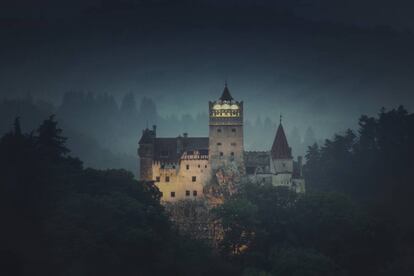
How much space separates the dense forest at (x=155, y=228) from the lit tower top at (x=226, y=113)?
10.2m

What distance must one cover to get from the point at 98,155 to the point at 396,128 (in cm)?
6135

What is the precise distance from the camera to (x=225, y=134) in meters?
99.1

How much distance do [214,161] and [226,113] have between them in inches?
249

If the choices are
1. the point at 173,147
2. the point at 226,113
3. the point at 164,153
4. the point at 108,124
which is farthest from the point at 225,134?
the point at 108,124

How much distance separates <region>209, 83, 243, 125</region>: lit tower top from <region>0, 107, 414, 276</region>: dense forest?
10241 millimetres

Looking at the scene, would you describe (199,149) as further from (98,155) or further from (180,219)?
(98,155)

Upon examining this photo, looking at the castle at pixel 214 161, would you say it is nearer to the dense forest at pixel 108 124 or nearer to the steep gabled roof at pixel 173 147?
the steep gabled roof at pixel 173 147

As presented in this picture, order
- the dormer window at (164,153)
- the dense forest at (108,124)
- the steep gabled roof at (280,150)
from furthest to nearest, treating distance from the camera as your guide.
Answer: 1. the dense forest at (108,124)
2. the dormer window at (164,153)
3. the steep gabled roof at (280,150)

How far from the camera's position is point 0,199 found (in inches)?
2564

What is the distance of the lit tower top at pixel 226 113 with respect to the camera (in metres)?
99.9

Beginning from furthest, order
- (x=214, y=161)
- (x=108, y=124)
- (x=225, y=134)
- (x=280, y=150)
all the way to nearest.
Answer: (x=108, y=124)
(x=225, y=134)
(x=214, y=161)
(x=280, y=150)

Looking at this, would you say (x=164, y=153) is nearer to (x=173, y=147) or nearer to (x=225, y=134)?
(x=173, y=147)

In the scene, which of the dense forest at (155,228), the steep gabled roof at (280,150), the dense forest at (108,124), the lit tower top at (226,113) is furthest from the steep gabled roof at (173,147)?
the dense forest at (108,124)

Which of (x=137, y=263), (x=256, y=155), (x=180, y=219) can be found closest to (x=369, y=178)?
(x=256, y=155)
